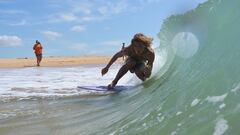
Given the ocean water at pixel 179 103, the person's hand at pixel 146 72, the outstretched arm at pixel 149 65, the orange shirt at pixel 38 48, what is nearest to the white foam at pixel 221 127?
the ocean water at pixel 179 103

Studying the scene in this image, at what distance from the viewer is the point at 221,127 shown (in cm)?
310

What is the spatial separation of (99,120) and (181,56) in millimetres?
2973

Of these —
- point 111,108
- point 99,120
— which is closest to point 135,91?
point 111,108

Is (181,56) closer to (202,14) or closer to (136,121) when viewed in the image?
(202,14)

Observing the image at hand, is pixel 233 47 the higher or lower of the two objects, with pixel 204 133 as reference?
higher

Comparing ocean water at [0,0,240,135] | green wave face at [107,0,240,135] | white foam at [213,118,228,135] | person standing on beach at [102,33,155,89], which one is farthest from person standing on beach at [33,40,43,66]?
white foam at [213,118,228,135]

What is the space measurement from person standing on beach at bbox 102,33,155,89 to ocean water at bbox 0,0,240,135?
10.9 inches

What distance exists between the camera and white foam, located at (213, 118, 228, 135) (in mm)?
3046

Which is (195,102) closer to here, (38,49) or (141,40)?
(141,40)

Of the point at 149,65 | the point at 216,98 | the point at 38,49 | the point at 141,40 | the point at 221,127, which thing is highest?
the point at 38,49

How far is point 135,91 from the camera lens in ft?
26.9

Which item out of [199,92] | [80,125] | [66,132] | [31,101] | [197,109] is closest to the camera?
[197,109]

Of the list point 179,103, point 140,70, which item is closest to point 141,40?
point 140,70

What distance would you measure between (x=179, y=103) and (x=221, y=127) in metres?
1.24
